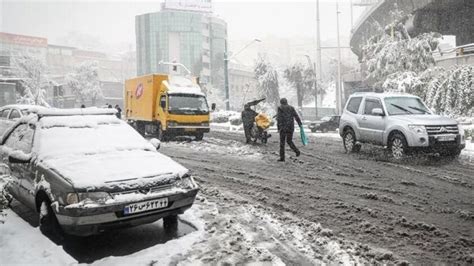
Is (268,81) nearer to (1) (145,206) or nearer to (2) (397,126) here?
(2) (397,126)

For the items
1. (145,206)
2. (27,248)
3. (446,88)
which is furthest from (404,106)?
(446,88)

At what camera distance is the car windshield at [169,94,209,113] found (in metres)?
18.3

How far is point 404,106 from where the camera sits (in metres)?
12.0

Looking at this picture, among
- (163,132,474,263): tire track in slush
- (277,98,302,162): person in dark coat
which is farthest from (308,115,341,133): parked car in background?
(277,98,302,162): person in dark coat

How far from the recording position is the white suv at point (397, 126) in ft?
35.1

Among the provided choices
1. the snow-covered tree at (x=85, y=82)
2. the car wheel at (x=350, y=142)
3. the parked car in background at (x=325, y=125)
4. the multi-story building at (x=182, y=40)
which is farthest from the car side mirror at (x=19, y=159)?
the multi-story building at (x=182, y=40)

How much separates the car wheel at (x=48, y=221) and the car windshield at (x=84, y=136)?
72 centimetres

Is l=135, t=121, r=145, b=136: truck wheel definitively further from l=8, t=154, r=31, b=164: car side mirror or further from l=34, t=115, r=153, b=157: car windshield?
l=8, t=154, r=31, b=164: car side mirror

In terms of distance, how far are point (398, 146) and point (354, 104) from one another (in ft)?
8.06

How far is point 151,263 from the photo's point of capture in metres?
4.67

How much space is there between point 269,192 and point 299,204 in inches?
40.3

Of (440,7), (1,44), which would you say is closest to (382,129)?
(440,7)

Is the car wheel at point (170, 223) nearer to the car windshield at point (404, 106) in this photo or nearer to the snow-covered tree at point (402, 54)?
the car windshield at point (404, 106)

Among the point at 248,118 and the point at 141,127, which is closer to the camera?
the point at 248,118
